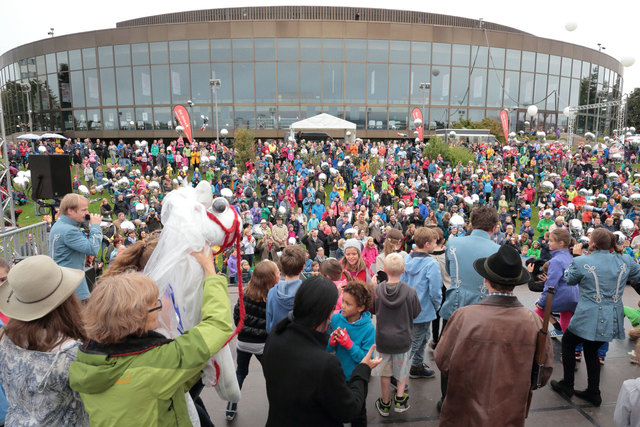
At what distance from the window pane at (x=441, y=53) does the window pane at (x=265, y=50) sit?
13.3 meters

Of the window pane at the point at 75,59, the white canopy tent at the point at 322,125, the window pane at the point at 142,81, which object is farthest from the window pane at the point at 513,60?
the window pane at the point at 75,59

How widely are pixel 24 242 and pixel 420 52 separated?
1328 inches

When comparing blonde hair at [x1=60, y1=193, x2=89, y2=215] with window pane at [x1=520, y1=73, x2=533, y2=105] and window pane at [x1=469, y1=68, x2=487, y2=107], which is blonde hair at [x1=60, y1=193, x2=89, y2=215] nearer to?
window pane at [x1=469, y1=68, x2=487, y2=107]

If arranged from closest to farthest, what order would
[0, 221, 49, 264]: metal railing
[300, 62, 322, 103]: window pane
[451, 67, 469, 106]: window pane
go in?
[0, 221, 49, 264]: metal railing, [300, 62, 322, 103]: window pane, [451, 67, 469, 106]: window pane

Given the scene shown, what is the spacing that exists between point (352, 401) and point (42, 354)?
1.37m

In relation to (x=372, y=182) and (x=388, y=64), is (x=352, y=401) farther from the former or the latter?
(x=388, y=64)

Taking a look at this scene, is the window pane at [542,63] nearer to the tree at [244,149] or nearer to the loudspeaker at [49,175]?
the tree at [244,149]

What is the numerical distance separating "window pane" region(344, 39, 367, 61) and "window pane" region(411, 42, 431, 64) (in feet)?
13.4

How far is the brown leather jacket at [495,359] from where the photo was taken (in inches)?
94.4

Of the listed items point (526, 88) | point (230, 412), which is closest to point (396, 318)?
point (230, 412)

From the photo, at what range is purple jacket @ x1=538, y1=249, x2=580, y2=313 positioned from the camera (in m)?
4.09

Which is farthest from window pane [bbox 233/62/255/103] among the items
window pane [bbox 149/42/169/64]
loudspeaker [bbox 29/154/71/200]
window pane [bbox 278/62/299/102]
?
loudspeaker [bbox 29/154/71/200]

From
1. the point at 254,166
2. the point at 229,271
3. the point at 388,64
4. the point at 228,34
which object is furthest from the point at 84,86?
the point at 229,271

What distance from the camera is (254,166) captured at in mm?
21625
